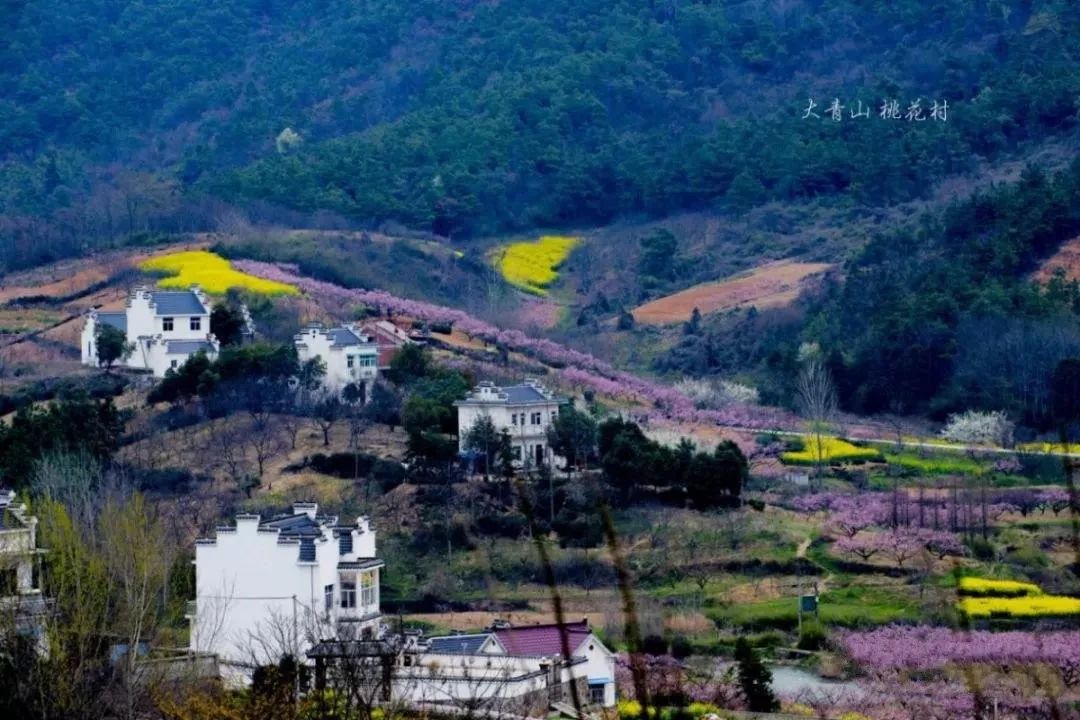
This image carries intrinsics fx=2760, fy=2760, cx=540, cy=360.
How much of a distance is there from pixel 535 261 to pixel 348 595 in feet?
188

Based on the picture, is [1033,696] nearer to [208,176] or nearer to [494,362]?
[494,362]

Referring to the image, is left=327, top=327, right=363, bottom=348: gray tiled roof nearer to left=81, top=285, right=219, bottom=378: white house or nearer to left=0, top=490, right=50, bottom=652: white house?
left=81, top=285, right=219, bottom=378: white house

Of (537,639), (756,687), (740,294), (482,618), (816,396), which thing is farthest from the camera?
(740,294)

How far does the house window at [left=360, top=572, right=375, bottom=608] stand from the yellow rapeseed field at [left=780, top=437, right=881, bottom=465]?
2051cm

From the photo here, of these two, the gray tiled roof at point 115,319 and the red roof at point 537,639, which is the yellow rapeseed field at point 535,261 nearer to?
the gray tiled roof at point 115,319

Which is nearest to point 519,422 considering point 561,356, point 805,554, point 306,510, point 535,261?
point 805,554

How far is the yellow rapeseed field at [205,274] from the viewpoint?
71.2m

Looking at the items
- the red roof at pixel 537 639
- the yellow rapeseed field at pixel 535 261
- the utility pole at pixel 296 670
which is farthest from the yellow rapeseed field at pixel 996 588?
the yellow rapeseed field at pixel 535 261

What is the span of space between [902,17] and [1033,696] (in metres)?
85.0

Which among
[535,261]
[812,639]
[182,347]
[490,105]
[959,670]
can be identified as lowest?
[959,670]

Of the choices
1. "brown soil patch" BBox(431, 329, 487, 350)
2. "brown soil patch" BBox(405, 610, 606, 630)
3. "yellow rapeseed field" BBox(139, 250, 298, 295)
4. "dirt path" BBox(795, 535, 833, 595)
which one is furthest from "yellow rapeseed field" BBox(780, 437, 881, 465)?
"yellow rapeseed field" BBox(139, 250, 298, 295)

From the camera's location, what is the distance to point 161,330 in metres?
62.2

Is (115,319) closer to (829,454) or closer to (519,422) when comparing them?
(519,422)

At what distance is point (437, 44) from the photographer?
425 feet
